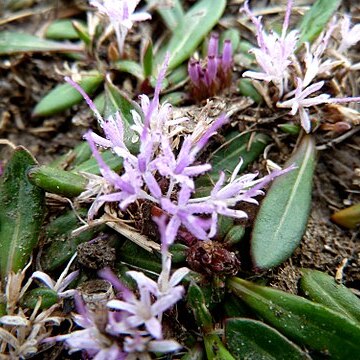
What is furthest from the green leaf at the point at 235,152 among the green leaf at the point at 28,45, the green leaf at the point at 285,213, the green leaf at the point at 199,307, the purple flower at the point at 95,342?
the green leaf at the point at 28,45

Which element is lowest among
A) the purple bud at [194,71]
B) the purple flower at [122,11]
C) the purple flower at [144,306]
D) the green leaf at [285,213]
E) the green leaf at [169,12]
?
the purple flower at [144,306]

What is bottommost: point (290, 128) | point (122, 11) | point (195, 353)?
point (195, 353)

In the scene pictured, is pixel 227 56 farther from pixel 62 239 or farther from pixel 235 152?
pixel 62 239

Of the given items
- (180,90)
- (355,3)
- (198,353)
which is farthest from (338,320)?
(355,3)

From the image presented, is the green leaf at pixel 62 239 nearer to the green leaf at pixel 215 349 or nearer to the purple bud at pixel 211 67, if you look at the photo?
the green leaf at pixel 215 349

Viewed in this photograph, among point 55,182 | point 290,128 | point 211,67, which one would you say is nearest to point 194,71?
point 211,67

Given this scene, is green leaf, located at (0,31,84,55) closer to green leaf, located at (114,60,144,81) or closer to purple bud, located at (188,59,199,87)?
green leaf, located at (114,60,144,81)

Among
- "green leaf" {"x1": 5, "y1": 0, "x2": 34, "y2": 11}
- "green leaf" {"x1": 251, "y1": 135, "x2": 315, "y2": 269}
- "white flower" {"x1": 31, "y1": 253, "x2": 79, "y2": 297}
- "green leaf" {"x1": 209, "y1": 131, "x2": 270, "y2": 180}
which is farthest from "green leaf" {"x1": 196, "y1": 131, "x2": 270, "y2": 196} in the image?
"green leaf" {"x1": 5, "y1": 0, "x2": 34, "y2": 11}
